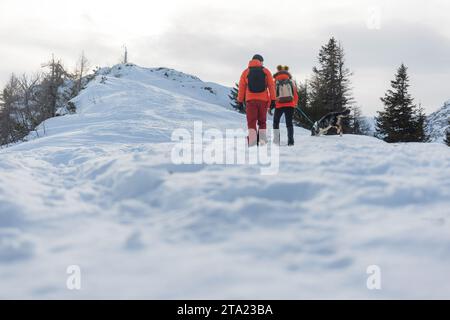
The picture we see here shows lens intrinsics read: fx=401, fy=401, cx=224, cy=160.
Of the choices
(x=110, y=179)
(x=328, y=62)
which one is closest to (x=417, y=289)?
(x=110, y=179)

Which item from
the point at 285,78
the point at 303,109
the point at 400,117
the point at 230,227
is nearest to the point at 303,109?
the point at 303,109

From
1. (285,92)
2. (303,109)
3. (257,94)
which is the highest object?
(303,109)

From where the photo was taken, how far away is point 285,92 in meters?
8.83

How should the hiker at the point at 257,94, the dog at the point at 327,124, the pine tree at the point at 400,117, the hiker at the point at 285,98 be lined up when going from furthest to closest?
the pine tree at the point at 400,117, the dog at the point at 327,124, the hiker at the point at 285,98, the hiker at the point at 257,94

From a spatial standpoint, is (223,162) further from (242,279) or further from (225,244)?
(242,279)

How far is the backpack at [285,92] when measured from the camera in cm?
880

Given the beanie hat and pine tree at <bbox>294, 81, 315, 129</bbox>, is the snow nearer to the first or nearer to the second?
the beanie hat

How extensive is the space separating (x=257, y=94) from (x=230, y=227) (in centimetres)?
489

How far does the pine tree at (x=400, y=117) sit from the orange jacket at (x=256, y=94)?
73.5ft

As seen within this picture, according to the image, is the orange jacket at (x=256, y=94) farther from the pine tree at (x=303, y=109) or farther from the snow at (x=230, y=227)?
the pine tree at (x=303, y=109)

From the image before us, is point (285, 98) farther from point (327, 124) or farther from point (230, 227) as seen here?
point (230, 227)

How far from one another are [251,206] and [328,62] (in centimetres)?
3379

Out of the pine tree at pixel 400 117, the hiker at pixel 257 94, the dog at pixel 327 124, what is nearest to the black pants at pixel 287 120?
the hiker at pixel 257 94

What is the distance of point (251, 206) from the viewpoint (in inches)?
164
